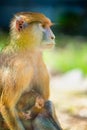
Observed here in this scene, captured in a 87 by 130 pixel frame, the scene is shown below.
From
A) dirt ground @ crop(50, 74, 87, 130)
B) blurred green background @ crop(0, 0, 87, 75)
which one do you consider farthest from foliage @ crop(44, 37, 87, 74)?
dirt ground @ crop(50, 74, 87, 130)

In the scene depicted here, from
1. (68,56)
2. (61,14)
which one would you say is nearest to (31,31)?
(68,56)

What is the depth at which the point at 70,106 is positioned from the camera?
432 cm

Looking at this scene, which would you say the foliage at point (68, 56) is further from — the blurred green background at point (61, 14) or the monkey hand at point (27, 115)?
the monkey hand at point (27, 115)

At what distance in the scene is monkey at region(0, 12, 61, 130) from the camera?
2.48 meters

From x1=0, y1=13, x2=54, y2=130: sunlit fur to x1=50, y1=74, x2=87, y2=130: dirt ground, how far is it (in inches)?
35.3

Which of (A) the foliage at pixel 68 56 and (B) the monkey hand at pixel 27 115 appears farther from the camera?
(A) the foliage at pixel 68 56

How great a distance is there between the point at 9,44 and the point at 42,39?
15 cm

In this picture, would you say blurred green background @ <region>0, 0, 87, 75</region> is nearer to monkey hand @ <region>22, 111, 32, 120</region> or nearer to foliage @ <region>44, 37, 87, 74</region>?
foliage @ <region>44, 37, 87, 74</region>

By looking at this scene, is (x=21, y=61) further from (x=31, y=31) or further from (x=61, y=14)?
(x=61, y=14)

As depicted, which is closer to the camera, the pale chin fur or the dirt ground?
the pale chin fur

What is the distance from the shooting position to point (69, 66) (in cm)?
567

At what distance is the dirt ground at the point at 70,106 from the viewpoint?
3680 millimetres

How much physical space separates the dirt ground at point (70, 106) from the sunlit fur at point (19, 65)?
2.94 feet

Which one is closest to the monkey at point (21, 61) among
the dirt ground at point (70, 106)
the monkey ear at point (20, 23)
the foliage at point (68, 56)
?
the monkey ear at point (20, 23)
